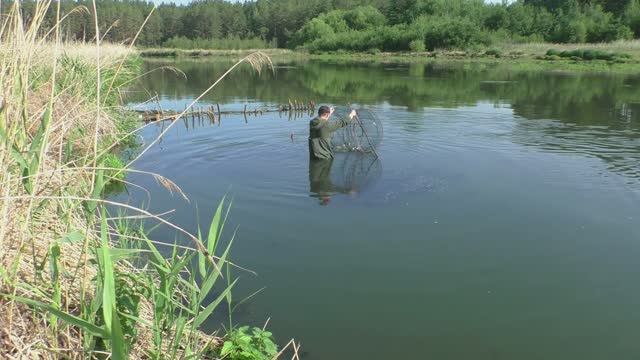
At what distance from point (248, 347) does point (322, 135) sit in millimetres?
6973

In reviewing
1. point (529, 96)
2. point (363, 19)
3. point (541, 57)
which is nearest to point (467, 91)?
point (529, 96)

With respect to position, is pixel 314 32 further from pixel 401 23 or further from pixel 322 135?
pixel 322 135

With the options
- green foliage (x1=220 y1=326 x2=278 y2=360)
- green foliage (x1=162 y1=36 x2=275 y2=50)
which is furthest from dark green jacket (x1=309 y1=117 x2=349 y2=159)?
green foliage (x1=162 y1=36 x2=275 y2=50)

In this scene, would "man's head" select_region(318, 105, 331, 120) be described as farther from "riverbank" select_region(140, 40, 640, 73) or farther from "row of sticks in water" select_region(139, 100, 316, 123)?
"riverbank" select_region(140, 40, 640, 73)

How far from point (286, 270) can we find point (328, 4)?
4639 inches

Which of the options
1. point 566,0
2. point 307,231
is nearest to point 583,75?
point 307,231

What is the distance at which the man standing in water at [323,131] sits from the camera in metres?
10.6

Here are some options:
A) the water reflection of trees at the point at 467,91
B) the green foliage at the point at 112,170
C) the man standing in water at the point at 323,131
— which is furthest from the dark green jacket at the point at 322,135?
the water reflection of trees at the point at 467,91

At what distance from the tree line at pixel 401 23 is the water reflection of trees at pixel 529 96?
1569 cm

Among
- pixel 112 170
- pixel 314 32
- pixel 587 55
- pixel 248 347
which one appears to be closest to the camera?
pixel 248 347

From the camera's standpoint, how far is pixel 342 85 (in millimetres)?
31062

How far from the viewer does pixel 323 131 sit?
35.6 ft

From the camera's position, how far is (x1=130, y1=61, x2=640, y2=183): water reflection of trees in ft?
47.2

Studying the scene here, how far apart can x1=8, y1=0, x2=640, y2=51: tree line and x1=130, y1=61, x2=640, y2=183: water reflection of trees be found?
15.7 m
